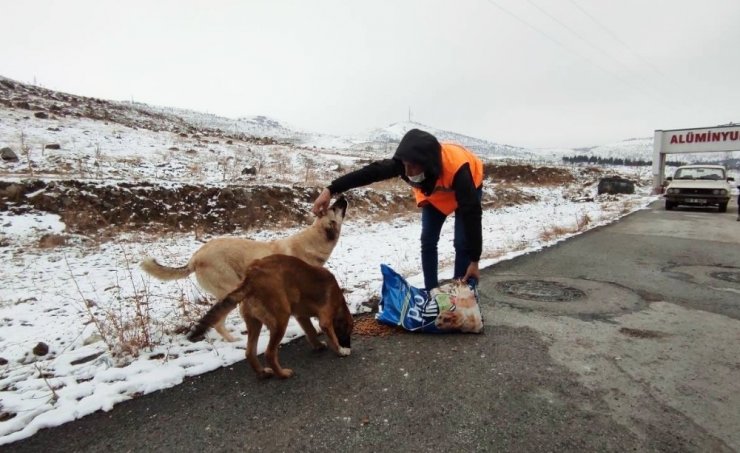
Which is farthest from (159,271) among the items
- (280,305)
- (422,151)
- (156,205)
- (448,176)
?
(156,205)

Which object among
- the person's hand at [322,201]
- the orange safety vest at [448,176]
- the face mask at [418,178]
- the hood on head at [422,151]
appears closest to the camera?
the hood on head at [422,151]

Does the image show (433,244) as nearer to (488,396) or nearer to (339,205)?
(339,205)

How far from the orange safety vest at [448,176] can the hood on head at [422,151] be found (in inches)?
3.5

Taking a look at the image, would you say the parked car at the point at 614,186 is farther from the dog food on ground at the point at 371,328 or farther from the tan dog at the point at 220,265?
the tan dog at the point at 220,265

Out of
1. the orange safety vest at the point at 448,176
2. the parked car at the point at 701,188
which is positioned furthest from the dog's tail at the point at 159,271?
the parked car at the point at 701,188

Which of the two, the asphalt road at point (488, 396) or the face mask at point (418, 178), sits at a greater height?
the face mask at point (418, 178)

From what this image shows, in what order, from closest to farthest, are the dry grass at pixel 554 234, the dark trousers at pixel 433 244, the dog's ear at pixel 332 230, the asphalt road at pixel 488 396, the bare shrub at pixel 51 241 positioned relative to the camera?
the asphalt road at pixel 488 396 < the dark trousers at pixel 433 244 < the dog's ear at pixel 332 230 < the bare shrub at pixel 51 241 < the dry grass at pixel 554 234

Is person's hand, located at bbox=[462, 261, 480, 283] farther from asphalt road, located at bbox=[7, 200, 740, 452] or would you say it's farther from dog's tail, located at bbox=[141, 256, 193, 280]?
dog's tail, located at bbox=[141, 256, 193, 280]

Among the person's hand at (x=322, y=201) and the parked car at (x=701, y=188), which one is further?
the parked car at (x=701, y=188)

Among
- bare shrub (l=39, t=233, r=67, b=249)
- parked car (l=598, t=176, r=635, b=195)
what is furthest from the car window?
bare shrub (l=39, t=233, r=67, b=249)

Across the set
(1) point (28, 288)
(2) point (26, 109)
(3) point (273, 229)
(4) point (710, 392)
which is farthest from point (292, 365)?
(2) point (26, 109)

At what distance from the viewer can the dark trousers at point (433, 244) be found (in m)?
4.36

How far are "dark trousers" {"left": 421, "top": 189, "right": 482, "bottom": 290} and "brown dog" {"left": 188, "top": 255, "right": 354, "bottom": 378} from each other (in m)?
1.44

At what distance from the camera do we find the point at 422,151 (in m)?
3.44
